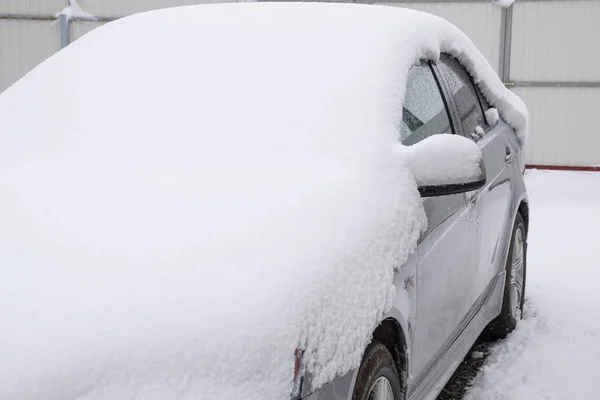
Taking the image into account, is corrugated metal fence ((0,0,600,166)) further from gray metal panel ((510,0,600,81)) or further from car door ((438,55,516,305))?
car door ((438,55,516,305))

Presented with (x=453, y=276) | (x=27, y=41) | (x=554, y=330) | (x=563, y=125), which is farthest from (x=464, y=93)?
(x=27, y=41)

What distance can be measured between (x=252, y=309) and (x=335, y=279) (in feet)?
0.86

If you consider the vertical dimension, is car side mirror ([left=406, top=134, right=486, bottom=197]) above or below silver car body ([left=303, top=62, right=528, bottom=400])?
above

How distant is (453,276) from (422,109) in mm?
620

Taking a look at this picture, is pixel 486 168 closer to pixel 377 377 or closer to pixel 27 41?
pixel 377 377

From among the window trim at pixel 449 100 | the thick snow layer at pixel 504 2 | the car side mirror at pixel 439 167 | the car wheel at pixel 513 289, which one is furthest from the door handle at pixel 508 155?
the thick snow layer at pixel 504 2

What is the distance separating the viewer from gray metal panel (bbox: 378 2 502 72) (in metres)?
12.4

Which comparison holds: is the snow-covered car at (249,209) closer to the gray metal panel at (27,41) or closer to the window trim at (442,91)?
the window trim at (442,91)

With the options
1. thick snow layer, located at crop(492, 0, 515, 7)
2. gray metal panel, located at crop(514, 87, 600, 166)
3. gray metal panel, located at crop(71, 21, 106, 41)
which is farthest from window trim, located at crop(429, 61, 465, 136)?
gray metal panel, located at crop(71, 21, 106, 41)

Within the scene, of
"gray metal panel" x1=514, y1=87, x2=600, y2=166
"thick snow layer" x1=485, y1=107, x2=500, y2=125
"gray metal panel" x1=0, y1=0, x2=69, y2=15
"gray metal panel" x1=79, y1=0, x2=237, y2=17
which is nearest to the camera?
"thick snow layer" x1=485, y1=107, x2=500, y2=125

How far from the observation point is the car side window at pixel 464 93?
3.35 metres

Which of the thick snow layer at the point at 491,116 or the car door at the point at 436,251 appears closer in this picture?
the car door at the point at 436,251

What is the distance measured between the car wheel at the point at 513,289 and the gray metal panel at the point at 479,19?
8629mm

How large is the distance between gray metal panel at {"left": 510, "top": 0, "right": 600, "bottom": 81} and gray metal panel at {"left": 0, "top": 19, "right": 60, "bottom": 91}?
7946mm
